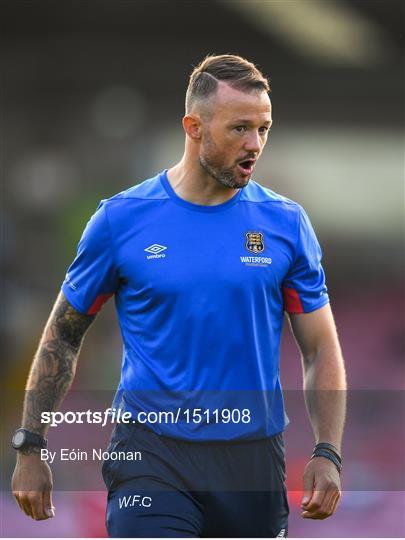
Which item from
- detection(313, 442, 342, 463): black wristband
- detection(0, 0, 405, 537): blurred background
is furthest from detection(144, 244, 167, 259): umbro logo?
detection(0, 0, 405, 537): blurred background

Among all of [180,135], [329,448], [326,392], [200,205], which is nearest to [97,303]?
[200,205]

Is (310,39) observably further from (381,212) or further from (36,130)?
(36,130)

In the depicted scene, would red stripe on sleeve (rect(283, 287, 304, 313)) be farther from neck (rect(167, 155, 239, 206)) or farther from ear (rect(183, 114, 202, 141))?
ear (rect(183, 114, 202, 141))

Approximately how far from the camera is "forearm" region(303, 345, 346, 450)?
180 inches

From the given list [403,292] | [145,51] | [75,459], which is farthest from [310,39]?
[75,459]

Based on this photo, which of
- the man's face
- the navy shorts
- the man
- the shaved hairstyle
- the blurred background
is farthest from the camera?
the blurred background

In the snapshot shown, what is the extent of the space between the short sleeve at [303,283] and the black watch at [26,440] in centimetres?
125

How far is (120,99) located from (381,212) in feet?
12.3

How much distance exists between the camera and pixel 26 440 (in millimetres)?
4531

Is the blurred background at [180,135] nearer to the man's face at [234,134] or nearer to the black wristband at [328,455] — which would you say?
the black wristband at [328,455]

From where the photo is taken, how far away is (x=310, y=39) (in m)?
13.2

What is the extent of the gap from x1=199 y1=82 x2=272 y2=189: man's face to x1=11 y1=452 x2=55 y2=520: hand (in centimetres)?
148

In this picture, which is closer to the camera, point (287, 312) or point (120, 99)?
point (287, 312)

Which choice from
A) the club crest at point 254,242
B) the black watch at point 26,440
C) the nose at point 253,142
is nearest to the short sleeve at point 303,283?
the club crest at point 254,242
